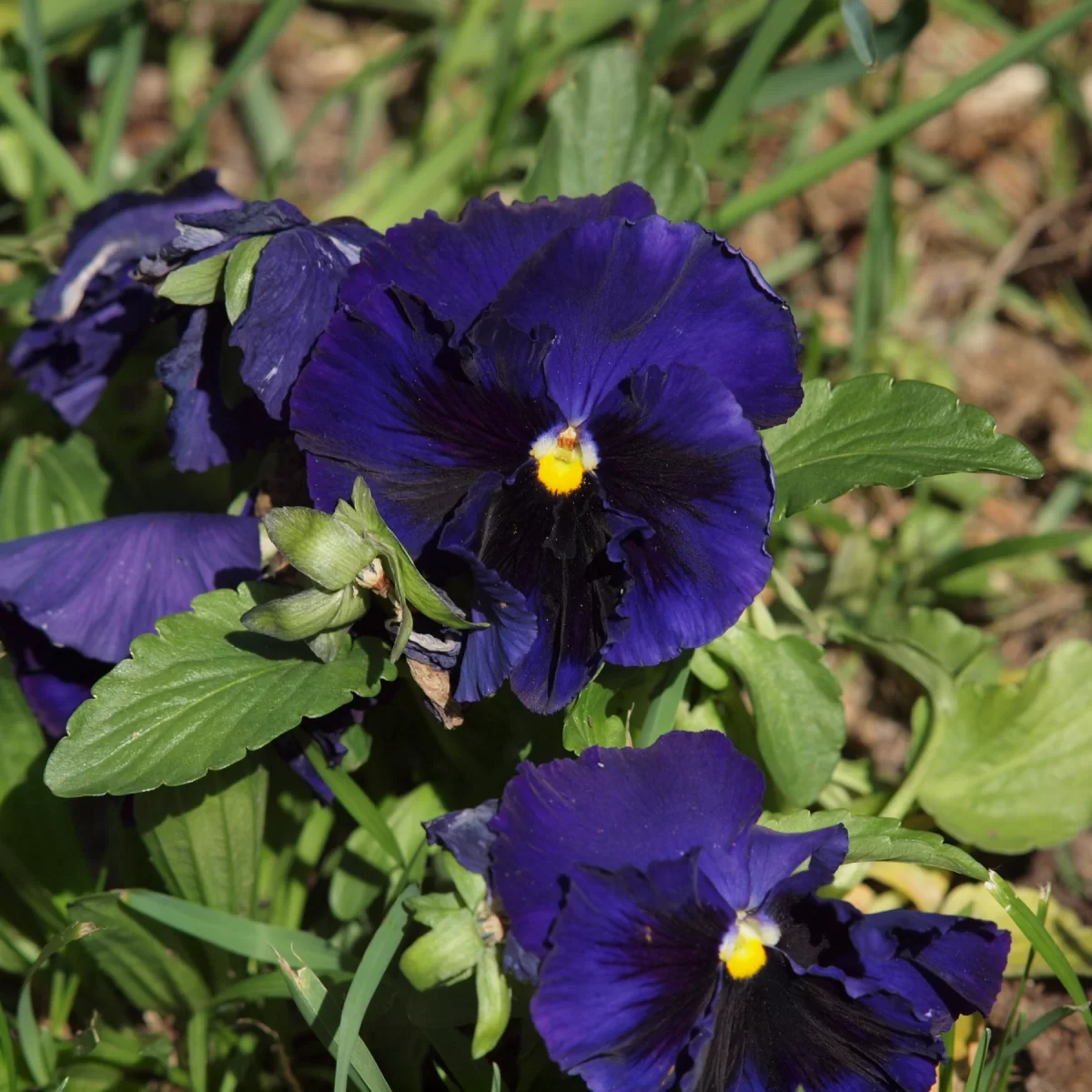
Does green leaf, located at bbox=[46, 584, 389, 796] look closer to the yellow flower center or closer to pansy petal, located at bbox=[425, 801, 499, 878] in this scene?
pansy petal, located at bbox=[425, 801, 499, 878]

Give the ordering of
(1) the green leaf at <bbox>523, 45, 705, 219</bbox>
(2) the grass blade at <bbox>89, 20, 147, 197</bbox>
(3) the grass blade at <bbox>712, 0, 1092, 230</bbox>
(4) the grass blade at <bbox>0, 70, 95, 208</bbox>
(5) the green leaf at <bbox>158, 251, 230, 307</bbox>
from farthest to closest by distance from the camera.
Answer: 1. (2) the grass blade at <bbox>89, 20, 147, 197</bbox>
2. (4) the grass blade at <bbox>0, 70, 95, 208</bbox>
3. (3) the grass blade at <bbox>712, 0, 1092, 230</bbox>
4. (1) the green leaf at <bbox>523, 45, 705, 219</bbox>
5. (5) the green leaf at <bbox>158, 251, 230, 307</bbox>

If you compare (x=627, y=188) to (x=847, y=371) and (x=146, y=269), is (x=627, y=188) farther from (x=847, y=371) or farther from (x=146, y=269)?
(x=847, y=371)

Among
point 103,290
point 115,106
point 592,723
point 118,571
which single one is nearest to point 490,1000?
point 592,723

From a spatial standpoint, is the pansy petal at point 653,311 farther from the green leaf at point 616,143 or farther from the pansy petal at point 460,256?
the green leaf at point 616,143

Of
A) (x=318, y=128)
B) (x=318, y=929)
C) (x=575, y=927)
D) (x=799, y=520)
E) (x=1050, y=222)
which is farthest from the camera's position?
(x=318, y=128)

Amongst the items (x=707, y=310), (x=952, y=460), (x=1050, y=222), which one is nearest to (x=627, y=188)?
(x=707, y=310)

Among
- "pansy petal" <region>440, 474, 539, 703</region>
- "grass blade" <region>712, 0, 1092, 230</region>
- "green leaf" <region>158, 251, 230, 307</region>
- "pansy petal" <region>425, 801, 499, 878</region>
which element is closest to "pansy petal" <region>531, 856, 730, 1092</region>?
"pansy petal" <region>425, 801, 499, 878</region>

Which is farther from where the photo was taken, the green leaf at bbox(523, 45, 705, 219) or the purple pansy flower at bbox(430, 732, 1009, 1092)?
the green leaf at bbox(523, 45, 705, 219)
